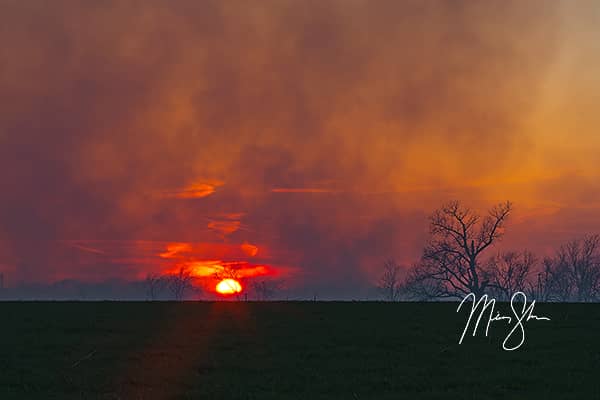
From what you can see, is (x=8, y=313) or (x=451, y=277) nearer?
(x=8, y=313)

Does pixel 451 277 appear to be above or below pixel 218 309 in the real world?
above

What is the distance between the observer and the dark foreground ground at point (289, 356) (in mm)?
19688

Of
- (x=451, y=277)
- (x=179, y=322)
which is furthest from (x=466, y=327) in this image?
(x=451, y=277)

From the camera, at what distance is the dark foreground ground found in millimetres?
19688

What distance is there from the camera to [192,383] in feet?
67.5

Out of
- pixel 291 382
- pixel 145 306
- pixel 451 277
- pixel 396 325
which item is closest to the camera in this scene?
pixel 291 382

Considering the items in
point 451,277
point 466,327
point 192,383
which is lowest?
point 192,383

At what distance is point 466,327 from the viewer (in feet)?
102

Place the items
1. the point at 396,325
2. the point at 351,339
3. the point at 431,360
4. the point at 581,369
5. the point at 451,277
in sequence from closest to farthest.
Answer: the point at 581,369 < the point at 431,360 < the point at 351,339 < the point at 396,325 < the point at 451,277

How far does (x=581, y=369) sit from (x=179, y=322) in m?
20.5

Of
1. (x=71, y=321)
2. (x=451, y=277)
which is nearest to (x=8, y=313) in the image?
(x=71, y=321)

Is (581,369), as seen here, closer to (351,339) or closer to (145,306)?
(351,339)

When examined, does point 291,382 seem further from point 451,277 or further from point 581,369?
point 451,277

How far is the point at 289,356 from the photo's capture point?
24.8 m
